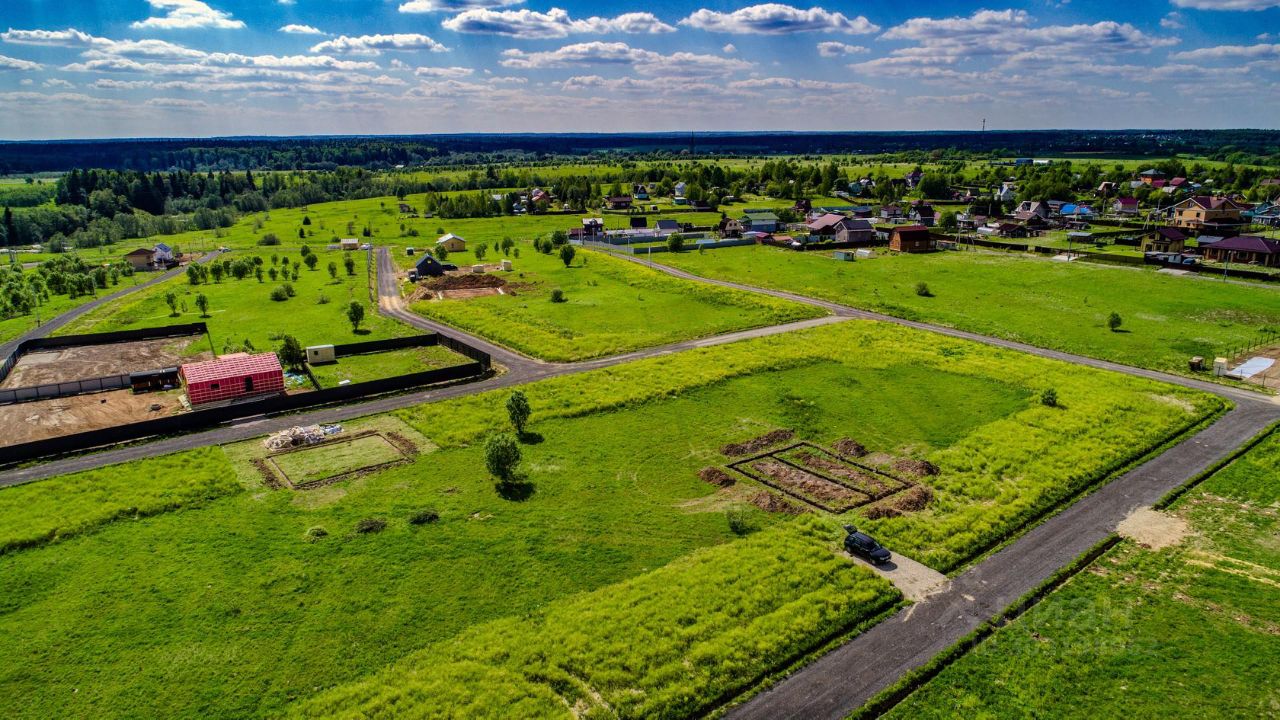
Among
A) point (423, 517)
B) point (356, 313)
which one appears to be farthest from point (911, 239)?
point (423, 517)

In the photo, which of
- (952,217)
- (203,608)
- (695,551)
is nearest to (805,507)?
(695,551)

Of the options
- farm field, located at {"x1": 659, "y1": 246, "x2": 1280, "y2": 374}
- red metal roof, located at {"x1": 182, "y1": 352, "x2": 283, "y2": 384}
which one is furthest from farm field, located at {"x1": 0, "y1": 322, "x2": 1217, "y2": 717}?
farm field, located at {"x1": 659, "y1": 246, "x2": 1280, "y2": 374}

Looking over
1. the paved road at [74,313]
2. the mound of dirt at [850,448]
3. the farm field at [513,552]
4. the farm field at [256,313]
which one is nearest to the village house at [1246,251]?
the farm field at [513,552]

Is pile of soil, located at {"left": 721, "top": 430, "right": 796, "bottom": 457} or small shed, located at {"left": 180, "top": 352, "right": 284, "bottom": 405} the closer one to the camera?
pile of soil, located at {"left": 721, "top": 430, "right": 796, "bottom": 457}

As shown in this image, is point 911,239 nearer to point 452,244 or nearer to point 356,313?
point 452,244

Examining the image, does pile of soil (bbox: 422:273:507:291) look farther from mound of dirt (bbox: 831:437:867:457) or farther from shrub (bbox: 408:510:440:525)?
shrub (bbox: 408:510:440:525)

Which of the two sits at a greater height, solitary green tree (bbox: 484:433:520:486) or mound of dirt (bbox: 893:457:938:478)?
solitary green tree (bbox: 484:433:520:486)

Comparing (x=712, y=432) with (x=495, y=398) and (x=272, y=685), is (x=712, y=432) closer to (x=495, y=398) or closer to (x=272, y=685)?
(x=495, y=398)

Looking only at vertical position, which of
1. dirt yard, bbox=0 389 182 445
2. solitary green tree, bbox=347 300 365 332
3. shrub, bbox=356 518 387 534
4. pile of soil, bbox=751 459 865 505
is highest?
solitary green tree, bbox=347 300 365 332
